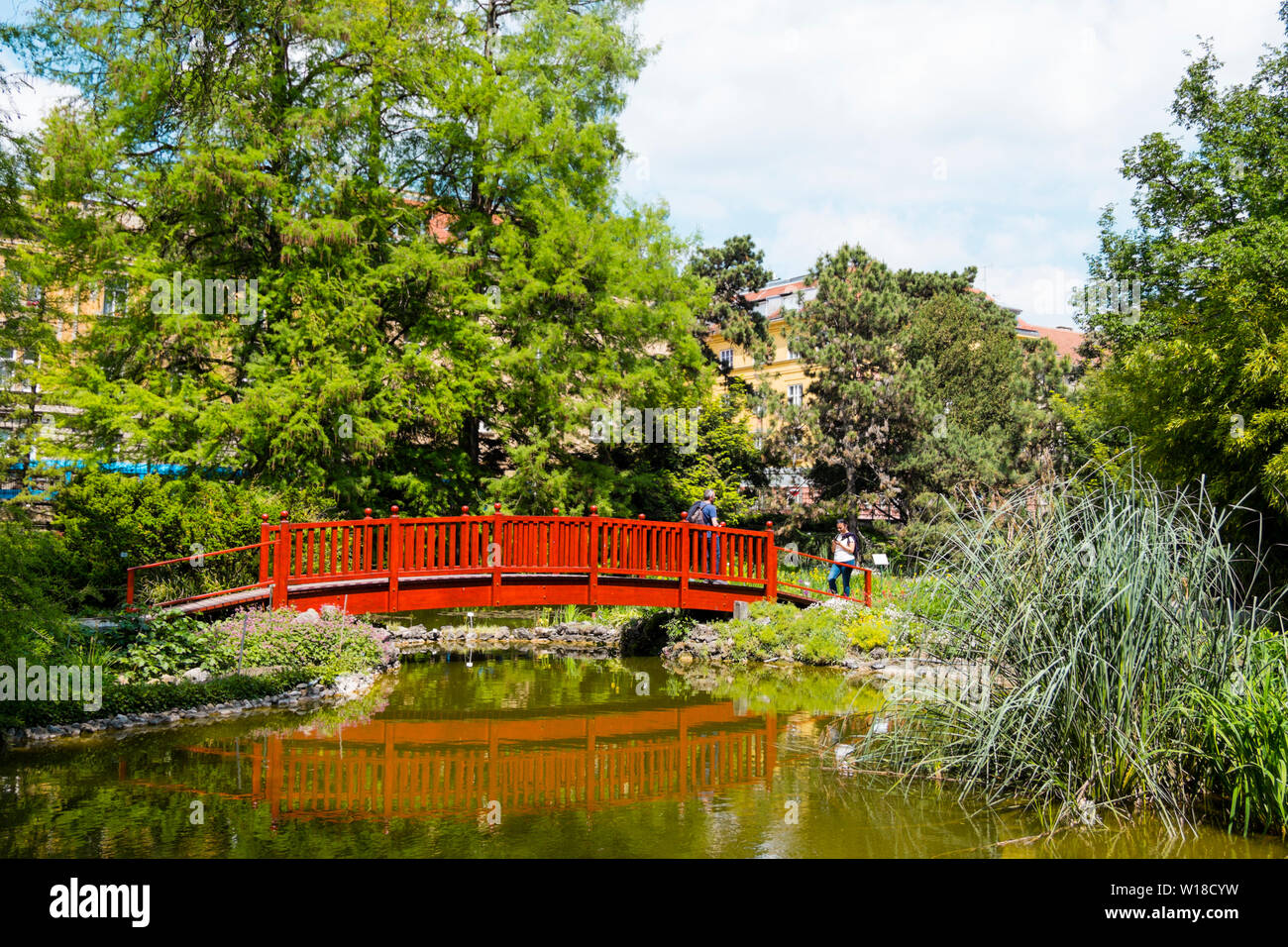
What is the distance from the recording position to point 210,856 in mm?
5328

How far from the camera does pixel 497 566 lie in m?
13.1

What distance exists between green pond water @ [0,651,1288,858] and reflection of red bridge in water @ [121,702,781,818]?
0.03 meters

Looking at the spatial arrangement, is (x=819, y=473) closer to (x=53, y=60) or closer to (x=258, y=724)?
(x=258, y=724)

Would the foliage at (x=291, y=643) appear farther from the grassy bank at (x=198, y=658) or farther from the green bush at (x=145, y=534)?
the green bush at (x=145, y=534)

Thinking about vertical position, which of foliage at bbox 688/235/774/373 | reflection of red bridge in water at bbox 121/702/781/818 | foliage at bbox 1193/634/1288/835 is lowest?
reflection of red bridge in water at bbox 121/702/781/818

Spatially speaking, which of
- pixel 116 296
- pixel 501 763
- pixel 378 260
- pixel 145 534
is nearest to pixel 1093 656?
pixel 501 763

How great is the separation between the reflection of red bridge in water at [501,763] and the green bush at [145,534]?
5.43m

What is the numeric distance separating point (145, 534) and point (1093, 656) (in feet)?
40.5

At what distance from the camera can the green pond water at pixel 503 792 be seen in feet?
18.5

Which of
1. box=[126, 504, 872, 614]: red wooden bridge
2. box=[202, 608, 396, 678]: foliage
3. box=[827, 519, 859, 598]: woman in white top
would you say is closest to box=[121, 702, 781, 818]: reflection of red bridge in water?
box=[202, 608, 396, 678]: foliage

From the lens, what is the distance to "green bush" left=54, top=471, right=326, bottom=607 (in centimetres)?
1306

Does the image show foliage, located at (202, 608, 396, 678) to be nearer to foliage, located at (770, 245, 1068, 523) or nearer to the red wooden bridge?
the red wooden bridge

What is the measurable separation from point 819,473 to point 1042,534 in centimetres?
1610

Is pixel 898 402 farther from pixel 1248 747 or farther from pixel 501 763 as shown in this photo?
pixel 1248 747
